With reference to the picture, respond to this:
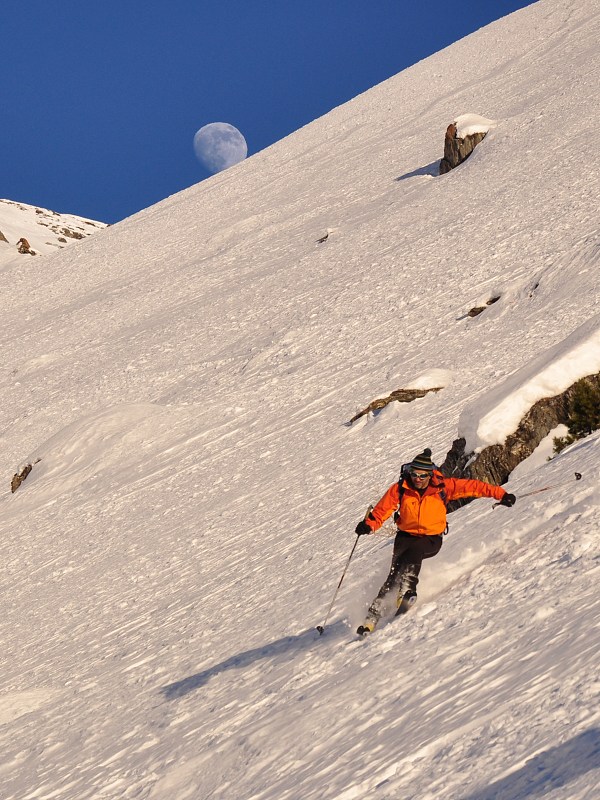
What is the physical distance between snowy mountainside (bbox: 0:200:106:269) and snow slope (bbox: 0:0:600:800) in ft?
38.5

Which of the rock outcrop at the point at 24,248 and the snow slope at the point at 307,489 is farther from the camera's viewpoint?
the rock outcrop at the point at 24,248

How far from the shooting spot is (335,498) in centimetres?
1562

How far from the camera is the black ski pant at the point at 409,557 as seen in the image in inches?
324

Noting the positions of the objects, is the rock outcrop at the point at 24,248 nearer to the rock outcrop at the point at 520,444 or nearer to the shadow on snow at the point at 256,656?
the rock outcrop at the point at 520,444

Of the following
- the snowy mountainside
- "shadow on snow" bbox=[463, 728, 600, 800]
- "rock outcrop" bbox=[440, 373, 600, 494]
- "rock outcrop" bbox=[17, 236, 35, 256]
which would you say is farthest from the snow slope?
the snowy mountainside

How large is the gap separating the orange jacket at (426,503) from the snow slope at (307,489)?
582 mm

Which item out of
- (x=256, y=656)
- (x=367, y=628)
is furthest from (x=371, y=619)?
(x=256, y=656)

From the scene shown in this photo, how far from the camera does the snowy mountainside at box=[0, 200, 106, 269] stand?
60.7 meters

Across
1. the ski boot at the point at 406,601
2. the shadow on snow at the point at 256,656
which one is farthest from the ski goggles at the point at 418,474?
the shadow on snow at the point at 256,656

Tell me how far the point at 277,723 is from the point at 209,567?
7.61 meters

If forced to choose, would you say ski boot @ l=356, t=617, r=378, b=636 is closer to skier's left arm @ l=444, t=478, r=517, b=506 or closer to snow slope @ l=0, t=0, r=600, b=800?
snow slope @ l=0, t=0, r=600, b=800

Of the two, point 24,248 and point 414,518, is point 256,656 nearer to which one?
point 414,518

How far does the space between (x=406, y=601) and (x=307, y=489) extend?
8451 mm

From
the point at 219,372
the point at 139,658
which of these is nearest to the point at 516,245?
the point at 219,372
